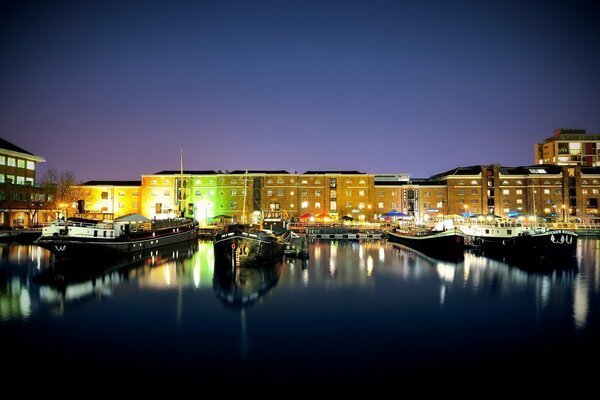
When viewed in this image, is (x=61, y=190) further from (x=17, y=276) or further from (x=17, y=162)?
(x=17, y=276)

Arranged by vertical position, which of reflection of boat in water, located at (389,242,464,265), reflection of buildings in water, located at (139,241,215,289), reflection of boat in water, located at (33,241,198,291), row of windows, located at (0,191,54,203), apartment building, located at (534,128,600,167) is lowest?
reflection of boat in water, located at (389,242,464,265)

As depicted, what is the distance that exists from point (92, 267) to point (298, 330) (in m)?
22.9

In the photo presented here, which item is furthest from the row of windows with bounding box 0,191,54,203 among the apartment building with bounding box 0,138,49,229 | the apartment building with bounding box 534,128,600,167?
the apartment building with bounding box 534,128,600,167

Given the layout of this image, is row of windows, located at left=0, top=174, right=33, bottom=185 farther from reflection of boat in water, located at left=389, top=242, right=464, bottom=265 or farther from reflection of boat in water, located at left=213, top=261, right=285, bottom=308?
reflection of boat in water, located at left=389, top=242, right=464, bottom=265

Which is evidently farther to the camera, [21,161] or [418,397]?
[21,161]

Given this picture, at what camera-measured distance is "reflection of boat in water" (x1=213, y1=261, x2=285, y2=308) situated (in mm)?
21938

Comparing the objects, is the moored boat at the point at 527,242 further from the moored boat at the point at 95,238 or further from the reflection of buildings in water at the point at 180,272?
the moored boat at the point at 95,238

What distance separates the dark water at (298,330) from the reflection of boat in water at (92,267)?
355 millimetres

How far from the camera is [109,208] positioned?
275ft

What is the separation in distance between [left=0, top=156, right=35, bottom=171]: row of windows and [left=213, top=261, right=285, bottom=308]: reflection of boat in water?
185ft

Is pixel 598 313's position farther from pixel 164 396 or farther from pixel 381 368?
pixel 164 396

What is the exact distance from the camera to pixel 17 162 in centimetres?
7188

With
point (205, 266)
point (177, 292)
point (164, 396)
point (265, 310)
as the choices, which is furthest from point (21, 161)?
point (164, 396)

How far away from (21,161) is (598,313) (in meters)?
82.9
